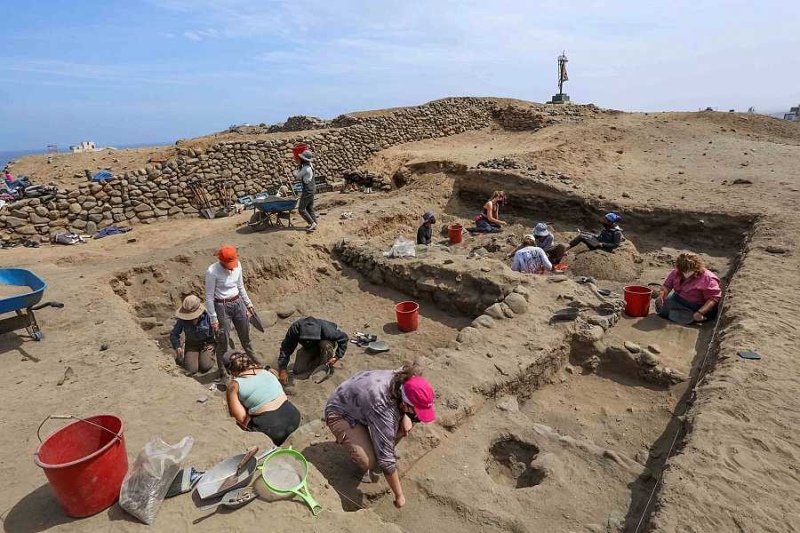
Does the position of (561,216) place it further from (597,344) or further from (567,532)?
(567,532)

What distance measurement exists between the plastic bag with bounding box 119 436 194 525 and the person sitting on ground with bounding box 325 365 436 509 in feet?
4.05

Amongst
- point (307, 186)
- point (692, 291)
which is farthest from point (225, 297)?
point (692, 291)

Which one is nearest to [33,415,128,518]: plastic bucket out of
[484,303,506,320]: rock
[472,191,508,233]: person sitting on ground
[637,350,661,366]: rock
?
[484,303,506,320]: rock

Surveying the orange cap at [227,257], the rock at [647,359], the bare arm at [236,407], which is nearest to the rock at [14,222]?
the orange cap at [227,257]

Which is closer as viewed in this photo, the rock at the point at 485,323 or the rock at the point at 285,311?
the rock at the point at 485,323

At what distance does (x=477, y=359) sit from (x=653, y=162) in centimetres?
1255

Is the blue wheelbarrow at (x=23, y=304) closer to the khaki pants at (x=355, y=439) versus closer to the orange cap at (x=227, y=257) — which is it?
the orange cap at (x=227, y=257)

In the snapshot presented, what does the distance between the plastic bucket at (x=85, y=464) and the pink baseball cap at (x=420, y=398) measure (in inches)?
76.9

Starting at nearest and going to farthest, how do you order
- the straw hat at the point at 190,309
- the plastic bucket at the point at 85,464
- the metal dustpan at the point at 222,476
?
the plastic bucket at the point at 85,464, the metal dustpan at the point at 222,476, the straw hat at the point at 190,309

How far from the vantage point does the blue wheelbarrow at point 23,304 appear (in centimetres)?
506

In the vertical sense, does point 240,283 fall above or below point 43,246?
above

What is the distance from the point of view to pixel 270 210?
378 inches

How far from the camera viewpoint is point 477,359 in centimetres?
526

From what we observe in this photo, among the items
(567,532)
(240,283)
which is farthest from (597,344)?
(240,283)
